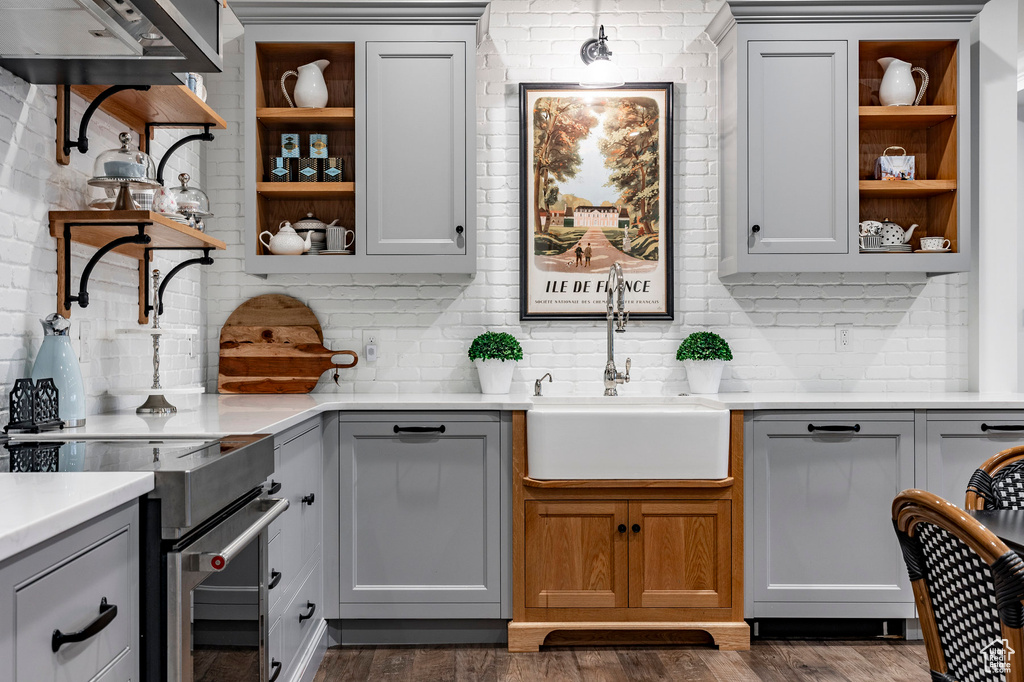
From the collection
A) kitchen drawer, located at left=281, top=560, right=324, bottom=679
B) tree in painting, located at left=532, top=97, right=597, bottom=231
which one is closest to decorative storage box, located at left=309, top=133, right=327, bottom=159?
tree in painting, located at left=532, top=97, right=597, bottom=231

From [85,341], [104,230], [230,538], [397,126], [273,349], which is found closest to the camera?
[230,538]

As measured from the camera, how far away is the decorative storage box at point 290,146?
A: 3035 mm

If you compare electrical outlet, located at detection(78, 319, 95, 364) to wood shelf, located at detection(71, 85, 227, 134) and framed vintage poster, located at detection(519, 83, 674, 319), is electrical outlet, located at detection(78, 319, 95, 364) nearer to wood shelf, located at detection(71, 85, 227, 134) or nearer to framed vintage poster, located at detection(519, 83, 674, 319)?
wood shelf, located at detection(71, 85, 227, 134)

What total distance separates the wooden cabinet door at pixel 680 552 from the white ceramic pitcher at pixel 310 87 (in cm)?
208

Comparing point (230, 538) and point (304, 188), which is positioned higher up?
point (304, 188)

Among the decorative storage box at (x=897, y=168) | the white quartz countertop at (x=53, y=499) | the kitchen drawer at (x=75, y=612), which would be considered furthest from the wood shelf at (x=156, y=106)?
the decorative storage box at (x=897, y=168)

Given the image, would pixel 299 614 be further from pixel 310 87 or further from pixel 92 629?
pixel 310 87

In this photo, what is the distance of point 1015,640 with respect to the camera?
95cm

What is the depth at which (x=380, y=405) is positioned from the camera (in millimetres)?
2639

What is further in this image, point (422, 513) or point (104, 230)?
point (422, 513)

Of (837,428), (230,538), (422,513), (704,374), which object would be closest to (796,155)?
(704,374)

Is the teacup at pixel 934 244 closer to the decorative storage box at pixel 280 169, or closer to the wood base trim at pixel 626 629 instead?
the wood base trim at pixel 626 629

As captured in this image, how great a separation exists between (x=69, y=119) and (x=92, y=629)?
5.37ft

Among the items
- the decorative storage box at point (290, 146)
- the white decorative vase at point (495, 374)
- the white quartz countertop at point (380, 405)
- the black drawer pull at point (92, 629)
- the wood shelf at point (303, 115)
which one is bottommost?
the black drawer pull at point (92, 629)
